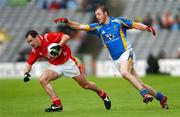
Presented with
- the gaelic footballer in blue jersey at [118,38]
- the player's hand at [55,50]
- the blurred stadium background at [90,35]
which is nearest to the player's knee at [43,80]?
the player's hand at [55,50]

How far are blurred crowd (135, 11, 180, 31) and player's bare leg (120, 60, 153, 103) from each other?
3562cm

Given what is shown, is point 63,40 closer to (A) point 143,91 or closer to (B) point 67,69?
(B) point 67,69

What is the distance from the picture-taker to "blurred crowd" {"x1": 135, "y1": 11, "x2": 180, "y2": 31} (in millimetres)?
50719

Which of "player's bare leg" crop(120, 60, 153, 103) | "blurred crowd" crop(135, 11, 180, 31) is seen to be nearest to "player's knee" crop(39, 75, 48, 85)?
"player's bare leg" crop(120, 60, 153, 103)

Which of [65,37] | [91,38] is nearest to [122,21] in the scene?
[65,37]

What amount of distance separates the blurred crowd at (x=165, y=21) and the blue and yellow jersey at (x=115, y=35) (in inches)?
1389

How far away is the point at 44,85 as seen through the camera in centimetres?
1548

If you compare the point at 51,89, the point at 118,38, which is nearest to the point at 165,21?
the point at 118,38

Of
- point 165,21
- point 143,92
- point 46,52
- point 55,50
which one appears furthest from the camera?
point 165,21

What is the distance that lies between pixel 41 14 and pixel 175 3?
11533mm

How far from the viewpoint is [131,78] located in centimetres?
1481

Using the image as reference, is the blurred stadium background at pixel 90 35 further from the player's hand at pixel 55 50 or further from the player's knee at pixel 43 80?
the player's hand at pixel 55 50

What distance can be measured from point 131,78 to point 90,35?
3798cm

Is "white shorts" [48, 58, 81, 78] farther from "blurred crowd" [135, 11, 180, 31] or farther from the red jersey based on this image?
"blurred crowd" [135, 11, 180, 31]
